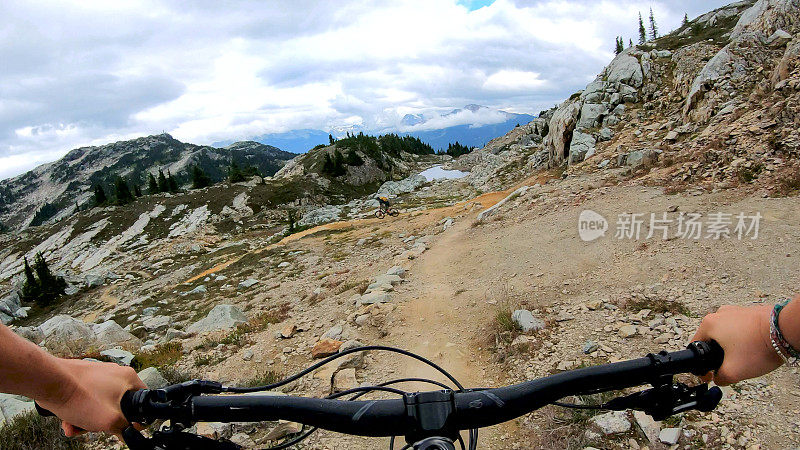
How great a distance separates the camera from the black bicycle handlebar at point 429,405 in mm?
1836

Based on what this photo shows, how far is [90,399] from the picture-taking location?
1.81m

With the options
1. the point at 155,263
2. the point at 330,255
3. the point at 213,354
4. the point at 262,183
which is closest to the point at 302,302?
the point at 213,354

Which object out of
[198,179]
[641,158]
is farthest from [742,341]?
[198,179]

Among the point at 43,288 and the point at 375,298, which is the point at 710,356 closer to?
the point at 375,298

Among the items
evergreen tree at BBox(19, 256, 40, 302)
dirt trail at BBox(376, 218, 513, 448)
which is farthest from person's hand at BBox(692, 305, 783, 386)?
evergreen tree at BBox(19, 256, 40, 302)

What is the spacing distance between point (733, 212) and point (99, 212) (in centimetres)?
9380

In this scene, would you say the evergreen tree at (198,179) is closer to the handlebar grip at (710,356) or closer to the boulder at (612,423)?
the boulder at (612,423)

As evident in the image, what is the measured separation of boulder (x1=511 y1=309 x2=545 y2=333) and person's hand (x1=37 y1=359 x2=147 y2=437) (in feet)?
25.3

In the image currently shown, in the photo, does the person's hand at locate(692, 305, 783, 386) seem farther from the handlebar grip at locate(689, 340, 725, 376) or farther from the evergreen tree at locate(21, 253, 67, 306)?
the evergreen tree at locate(21, 253, 67, 306)

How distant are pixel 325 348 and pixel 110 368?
24.8 feet

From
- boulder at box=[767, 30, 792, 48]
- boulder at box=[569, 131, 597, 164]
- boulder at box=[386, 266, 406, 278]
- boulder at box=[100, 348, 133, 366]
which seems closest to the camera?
boulder at box=[100, 348, 133, 366]

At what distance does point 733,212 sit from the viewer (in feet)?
39.7

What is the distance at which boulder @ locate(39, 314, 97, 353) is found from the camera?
11.4m

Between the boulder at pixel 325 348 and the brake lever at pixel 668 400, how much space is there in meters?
7.80
